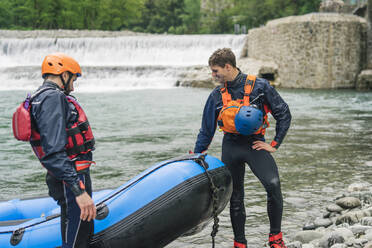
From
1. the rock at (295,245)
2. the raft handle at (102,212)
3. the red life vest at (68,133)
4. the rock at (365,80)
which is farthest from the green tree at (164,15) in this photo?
the red life vest at (68,133)

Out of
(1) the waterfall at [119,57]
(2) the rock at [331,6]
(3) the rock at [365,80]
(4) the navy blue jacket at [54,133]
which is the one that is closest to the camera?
(4) the navy blue jacket at [54,133]

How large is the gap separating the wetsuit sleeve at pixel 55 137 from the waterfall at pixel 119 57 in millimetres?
18453

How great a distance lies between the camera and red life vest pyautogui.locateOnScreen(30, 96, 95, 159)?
2229mm

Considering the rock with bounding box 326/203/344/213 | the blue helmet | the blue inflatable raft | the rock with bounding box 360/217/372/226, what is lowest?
the rock with bounding box 326/203/344/213

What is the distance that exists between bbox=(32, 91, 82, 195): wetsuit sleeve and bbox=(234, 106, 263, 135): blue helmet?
1.09 metres

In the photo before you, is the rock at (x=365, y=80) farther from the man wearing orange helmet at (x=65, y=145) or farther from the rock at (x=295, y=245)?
the man wearing orange helmet at (x=65, y=145)

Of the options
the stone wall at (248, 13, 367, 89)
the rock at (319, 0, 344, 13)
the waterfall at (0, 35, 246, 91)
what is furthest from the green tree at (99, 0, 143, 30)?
the stone wall at (248, 13, 367, 89)

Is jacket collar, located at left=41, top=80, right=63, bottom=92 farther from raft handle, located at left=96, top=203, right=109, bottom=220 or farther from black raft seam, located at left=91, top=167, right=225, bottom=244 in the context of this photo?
black raft seam, located at left=91, top=167, right=225, bottom=244

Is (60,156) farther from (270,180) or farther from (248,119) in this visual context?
(270,180)

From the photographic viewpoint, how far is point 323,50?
18016 millimetres

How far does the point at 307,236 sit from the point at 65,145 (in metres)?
2.05

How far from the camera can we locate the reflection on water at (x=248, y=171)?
4.23 m

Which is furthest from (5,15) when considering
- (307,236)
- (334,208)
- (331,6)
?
(307,236)

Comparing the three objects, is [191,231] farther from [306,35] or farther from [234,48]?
[234,48]
